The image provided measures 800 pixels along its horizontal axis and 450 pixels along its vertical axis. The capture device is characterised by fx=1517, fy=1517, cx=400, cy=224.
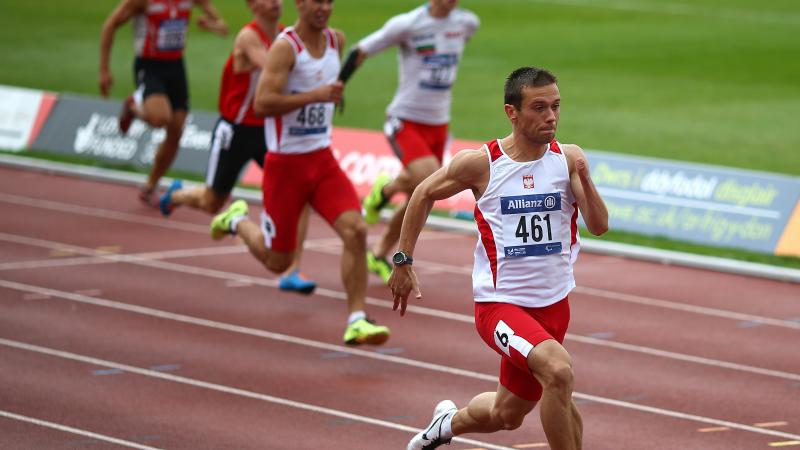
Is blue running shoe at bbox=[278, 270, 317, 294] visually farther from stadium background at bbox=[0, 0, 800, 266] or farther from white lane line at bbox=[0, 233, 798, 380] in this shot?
stadium background at bbox=[0, 0, 800, 266]

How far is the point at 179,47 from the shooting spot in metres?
15.0

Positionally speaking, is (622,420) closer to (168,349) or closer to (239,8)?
(168,349)

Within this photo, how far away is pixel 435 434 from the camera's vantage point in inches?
290

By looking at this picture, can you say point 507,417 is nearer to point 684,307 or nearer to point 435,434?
point 435,434

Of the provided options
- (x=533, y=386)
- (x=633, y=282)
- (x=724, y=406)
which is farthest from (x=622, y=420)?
(x=633, y=282)

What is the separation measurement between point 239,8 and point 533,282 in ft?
91.7

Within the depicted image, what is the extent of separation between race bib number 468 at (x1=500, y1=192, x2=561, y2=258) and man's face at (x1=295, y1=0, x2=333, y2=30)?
3194 millimetres

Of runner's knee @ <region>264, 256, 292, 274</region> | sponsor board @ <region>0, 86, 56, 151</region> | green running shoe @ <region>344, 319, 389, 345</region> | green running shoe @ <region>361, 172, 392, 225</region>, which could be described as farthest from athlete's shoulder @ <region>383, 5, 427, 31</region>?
sponsor board @ <region>0, 86, 56, 151</region>

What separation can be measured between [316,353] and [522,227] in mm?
3374

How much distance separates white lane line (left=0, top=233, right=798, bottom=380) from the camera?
388 inches

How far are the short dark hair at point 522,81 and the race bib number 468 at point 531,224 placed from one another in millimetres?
439

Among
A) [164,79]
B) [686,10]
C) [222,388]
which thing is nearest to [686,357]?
[222,388]

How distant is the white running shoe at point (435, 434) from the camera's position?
7.36m

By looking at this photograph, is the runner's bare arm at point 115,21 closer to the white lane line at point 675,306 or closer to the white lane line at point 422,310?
the white lane line at point 422,310
